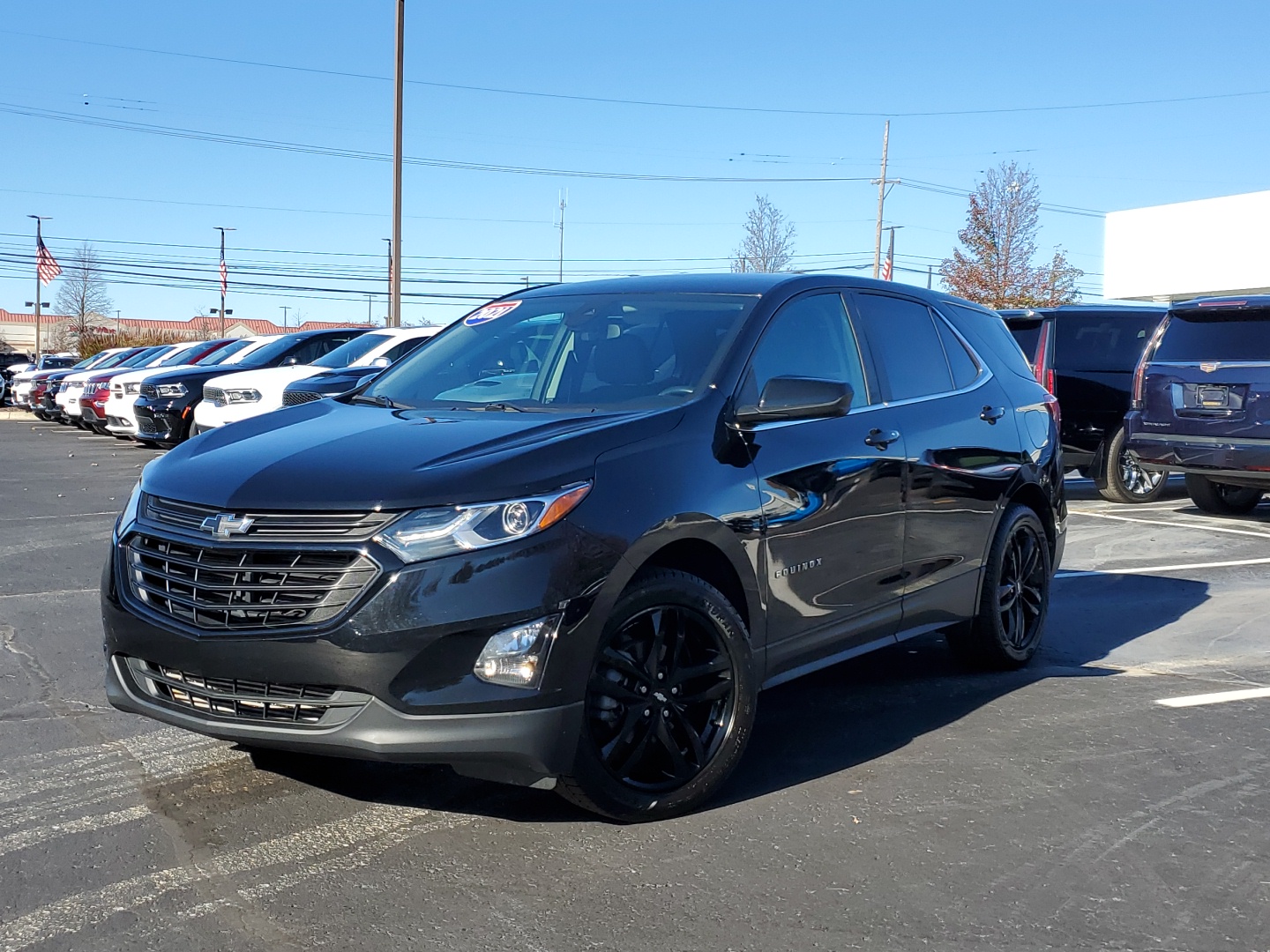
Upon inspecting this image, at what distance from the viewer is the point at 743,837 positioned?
12.8 ft

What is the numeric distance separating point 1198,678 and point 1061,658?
669 millimetres

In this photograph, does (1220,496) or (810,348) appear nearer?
(810,348)

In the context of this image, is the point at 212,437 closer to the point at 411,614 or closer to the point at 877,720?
the point at 411,614

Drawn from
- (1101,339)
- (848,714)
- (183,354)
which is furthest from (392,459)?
(183,354)

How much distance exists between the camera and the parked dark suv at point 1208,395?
10.8 metres

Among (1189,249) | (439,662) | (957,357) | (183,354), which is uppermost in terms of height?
(1189,249)

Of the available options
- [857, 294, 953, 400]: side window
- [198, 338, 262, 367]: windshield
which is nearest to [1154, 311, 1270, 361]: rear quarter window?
[857, 294, 953, 400]: side window

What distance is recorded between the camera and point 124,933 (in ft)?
10.5

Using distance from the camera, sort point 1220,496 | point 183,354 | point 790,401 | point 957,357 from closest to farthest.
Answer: point 790,401 < point 957,357 < point 1220,496 < point 183,354

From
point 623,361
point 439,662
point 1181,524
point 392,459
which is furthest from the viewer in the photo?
point 1181,524

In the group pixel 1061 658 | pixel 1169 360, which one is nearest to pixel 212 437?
pixel 1061 658

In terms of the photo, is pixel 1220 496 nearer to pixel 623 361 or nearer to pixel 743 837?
pixel 623 361

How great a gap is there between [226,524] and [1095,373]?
449 inches

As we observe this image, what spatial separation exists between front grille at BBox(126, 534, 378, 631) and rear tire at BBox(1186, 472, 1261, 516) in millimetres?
10725
